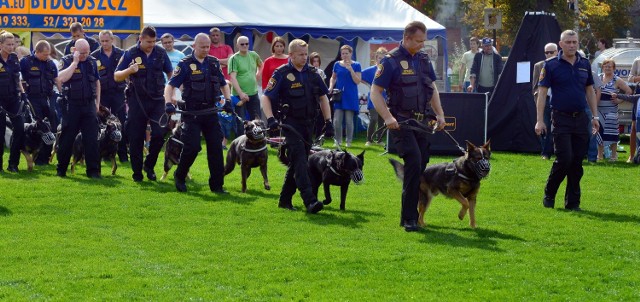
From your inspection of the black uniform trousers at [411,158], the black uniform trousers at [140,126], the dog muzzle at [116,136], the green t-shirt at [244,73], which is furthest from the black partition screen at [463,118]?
the black uniform trousers at [411,158]

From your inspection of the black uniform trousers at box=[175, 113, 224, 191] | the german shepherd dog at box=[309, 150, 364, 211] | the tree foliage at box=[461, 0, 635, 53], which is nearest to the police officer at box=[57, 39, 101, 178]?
the black uniform trousers at box=[175, 113, 224, 191]

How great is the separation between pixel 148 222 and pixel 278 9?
12939 mm

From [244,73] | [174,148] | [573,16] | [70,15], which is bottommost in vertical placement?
[174,148]

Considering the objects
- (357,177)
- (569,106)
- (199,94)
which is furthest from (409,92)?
(199,94)

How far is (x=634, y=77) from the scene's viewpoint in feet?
58.5

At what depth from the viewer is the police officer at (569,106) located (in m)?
10.8

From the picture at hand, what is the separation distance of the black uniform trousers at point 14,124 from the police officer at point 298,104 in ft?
15.8

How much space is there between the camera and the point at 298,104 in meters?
10.5

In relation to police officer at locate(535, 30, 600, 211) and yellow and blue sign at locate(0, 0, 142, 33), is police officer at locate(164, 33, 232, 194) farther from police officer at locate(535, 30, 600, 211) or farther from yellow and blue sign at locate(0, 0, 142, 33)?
yellow and blue sign at locate(0, 0, 142, 33)

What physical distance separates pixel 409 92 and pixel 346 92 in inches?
365

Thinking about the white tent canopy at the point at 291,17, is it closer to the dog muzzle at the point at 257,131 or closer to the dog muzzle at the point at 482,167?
the dog muzzle at the point at 257,131

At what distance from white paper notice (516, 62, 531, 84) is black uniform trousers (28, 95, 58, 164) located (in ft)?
25.1

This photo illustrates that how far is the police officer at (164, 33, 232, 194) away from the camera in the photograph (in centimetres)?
1177

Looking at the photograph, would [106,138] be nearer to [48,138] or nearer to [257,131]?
[48,138]
